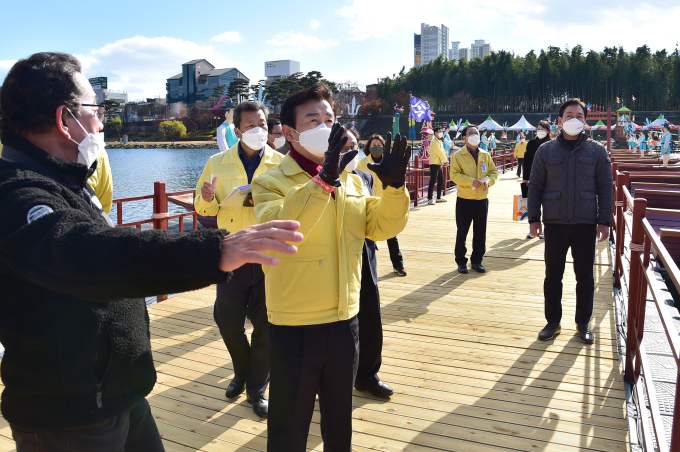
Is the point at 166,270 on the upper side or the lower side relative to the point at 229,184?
lower

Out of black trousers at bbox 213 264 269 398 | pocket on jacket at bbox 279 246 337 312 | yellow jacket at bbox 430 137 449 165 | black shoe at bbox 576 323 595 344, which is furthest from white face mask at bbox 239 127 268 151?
yellow jacket at bbox 430 137 449 165

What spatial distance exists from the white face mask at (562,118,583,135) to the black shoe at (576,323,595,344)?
1600 millimetres

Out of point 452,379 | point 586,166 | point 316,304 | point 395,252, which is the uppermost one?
point 586,166

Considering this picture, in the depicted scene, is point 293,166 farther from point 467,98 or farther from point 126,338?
point 467,98

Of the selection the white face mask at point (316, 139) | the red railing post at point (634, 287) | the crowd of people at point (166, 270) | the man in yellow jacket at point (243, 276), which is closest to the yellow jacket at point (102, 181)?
the crowd of people at point (166, 270)

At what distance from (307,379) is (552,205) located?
2.92 meters

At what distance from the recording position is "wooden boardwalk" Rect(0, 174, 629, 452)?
109 inches

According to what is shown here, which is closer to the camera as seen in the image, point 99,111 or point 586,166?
point 99,111

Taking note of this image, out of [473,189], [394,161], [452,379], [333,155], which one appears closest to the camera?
[333,155]

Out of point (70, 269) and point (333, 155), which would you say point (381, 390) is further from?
point (70, 269)

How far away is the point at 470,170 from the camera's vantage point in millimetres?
6203

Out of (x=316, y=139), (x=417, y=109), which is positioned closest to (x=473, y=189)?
(x=316, y=139)

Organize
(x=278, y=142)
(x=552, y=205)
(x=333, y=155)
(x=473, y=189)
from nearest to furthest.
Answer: (x=333, y=155)
(x=552, y=205)
(x=278, y=142)
(x=473, y=189)

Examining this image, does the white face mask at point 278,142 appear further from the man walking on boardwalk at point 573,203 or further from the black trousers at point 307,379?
the black trousers at point 307,379
